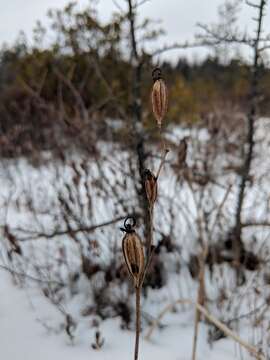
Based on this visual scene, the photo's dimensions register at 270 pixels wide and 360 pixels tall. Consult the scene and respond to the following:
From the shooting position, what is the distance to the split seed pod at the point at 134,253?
0.58 meters

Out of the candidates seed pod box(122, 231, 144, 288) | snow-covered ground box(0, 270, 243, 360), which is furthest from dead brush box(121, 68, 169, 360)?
snow-covered ground box(0, 270, 243, 360)

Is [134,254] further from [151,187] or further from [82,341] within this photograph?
[82,341]

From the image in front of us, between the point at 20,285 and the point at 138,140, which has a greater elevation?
the point at 138,140

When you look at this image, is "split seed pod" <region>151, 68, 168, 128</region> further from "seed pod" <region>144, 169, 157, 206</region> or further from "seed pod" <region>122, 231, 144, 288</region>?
"seed pod" <region>122, 231, 144, 288</region>

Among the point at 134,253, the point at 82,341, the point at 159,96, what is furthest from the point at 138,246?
the point at 82,341

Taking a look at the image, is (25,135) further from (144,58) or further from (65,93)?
(144,58)

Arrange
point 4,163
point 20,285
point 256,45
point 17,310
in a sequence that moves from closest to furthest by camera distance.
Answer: point 256,45
point 17,310
point 20,285
point 4,163

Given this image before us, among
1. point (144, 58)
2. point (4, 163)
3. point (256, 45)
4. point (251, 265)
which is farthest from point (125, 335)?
point (4, 163)

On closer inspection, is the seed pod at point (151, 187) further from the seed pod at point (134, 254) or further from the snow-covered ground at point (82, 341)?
the snow-covered ground at point (82, 341)

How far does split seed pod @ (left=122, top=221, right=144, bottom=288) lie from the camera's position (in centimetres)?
58

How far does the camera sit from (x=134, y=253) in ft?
1.92

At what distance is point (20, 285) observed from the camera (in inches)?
72.6

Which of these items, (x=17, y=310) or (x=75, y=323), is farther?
(x=17, y=310)

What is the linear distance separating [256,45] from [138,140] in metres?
0.59
